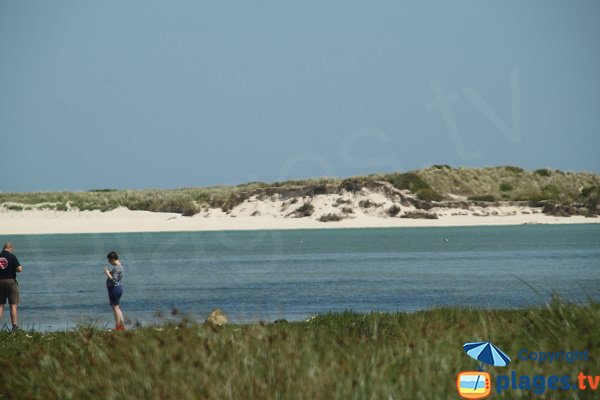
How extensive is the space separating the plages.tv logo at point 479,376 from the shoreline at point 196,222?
2656 inches

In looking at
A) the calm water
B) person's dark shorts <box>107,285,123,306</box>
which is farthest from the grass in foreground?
person's dark shorts <box>107,285,123,306</box>

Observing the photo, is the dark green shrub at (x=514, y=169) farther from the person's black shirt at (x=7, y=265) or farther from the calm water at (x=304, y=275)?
the person's black shirt at (x=7, y=265)

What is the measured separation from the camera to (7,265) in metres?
20.2

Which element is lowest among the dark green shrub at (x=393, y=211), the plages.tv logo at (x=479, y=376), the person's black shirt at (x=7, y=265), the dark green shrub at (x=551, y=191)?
the plages.tv logo at (x=479, y=376)

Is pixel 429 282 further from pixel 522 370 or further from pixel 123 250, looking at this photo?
pixel 123 250

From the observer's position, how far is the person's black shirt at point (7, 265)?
66.0ft

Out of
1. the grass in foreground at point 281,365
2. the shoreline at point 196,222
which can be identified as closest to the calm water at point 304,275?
the grass in foreground at point 281,365

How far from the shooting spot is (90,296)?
102 feet

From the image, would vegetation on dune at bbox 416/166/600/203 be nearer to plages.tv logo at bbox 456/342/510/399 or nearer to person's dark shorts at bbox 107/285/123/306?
person's dark shorts at bbox 107/285/123/306

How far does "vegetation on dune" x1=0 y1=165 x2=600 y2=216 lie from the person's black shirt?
58949 mm

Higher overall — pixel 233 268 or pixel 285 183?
pixel 285 183

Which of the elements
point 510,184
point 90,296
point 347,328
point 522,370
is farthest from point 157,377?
point 510,184

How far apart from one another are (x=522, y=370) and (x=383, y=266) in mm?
32464

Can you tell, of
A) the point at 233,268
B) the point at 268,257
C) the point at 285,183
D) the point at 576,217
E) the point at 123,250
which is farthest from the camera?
the point at 285,183
